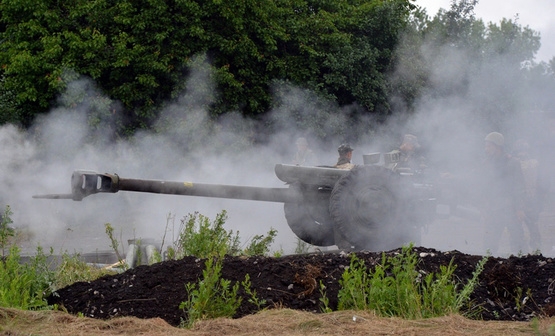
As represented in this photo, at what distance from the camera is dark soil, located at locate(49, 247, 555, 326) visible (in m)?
5.54

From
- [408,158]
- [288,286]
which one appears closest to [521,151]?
[408,158]

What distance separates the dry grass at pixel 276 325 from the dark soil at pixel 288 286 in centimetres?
37

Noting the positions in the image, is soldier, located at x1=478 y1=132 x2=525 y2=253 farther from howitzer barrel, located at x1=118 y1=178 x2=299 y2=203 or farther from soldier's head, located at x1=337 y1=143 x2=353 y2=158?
howitzer barrel, located at x1=118 y1=178 x2=299 y2=203

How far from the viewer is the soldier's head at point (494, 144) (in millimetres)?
10644

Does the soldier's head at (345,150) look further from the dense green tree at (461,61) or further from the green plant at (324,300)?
the green plant at (324,300)

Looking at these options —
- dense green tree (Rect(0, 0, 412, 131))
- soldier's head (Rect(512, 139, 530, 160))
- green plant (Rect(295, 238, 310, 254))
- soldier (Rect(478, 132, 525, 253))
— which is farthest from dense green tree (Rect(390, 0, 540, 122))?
green plant (Rect(295, 238, 310, 254))

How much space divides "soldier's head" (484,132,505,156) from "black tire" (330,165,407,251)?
233cm

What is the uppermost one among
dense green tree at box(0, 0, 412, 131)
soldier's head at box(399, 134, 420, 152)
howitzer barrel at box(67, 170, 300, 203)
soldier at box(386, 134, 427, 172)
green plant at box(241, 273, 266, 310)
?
dense green tree at box(0, 0, 412, 131)

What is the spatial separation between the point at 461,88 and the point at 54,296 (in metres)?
11.9

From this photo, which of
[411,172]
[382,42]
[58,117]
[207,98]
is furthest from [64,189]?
[382,42]

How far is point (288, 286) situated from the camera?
5816 mm

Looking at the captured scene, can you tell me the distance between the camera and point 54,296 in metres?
5.92

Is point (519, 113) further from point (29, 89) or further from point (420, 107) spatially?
point (29, 89)

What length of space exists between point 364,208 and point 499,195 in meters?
2.80
